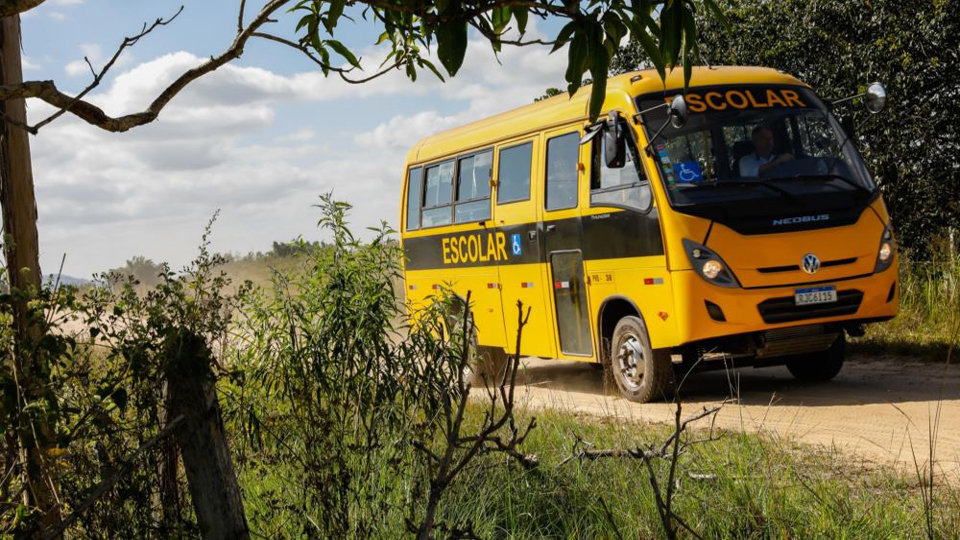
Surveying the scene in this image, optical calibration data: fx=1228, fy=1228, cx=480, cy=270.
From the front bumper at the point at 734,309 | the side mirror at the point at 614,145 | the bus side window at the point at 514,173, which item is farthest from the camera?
the bus side window at the point at 514,173

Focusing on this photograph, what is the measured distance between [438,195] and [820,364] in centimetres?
508

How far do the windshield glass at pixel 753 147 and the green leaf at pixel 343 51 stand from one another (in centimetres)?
674

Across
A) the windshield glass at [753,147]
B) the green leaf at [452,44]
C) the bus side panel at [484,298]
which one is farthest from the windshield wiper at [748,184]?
the green leaf at [452,44]

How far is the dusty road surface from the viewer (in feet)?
26.7

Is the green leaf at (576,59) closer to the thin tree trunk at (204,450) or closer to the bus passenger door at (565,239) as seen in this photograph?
the thin tree trunk at (204,450)

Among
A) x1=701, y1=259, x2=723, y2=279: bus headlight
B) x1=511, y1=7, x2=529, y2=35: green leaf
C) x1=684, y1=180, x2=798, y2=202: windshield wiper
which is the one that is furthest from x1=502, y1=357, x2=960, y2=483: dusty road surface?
x1=511, y1=7, x2=529, y2=35: green leaf

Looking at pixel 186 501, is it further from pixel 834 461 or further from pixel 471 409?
pixel 471 409

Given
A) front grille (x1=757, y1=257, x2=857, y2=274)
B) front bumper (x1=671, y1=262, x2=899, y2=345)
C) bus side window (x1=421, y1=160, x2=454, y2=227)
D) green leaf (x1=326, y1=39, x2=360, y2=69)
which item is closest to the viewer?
green leaf (x1=326, y1=39, x2=360, y2=69)

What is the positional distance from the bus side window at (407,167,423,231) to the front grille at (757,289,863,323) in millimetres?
5872

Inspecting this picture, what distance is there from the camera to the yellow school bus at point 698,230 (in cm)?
1047

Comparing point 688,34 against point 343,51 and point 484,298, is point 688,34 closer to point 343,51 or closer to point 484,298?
point 343,51

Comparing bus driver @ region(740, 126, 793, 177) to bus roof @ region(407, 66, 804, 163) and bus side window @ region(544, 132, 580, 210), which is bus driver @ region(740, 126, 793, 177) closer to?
bus roof @ region(407, 66, 804, 163)

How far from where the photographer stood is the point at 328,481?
494 cm

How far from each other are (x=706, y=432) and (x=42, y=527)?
430 cm
